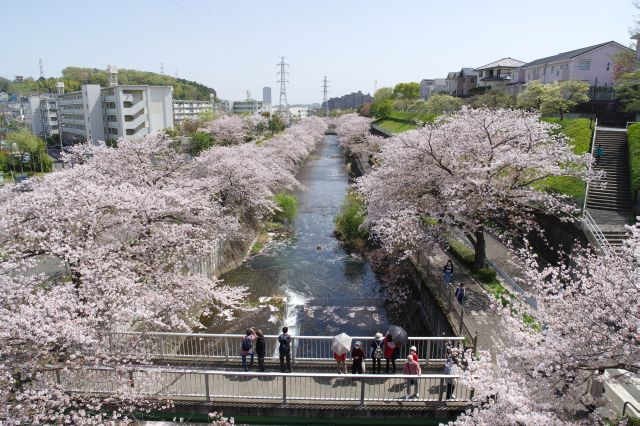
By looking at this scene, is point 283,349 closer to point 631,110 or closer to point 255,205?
point 255,205

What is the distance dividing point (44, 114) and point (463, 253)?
9243cm

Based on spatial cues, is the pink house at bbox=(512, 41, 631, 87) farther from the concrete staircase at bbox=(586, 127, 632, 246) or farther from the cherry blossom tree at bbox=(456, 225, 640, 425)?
the cherry blossom tree at bbox=(456, 225, 640, 425)

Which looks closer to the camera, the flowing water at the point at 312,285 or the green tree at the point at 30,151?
the flowing water at the point at 312,285

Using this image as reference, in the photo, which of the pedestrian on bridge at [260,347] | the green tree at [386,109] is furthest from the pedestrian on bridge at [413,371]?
the green tree at [386,109]

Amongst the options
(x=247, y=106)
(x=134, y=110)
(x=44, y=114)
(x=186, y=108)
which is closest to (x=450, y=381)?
(x=134, y=110)

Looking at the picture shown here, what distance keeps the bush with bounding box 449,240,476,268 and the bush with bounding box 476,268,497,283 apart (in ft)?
4.04

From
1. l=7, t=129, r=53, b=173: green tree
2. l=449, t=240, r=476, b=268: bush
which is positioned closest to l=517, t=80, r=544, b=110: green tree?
l=449, t=240, r=476, b=268: bush

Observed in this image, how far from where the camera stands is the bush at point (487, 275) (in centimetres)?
1652

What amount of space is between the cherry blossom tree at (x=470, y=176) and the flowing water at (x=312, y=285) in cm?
410

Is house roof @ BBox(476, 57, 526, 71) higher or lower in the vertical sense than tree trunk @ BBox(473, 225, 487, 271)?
higher

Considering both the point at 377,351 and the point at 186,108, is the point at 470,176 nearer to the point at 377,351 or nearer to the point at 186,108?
the point at 377,351

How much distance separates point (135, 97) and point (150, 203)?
5634cm

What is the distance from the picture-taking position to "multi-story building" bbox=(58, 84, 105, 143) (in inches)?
2505

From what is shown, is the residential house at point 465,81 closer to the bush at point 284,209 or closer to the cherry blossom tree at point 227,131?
the cherry blossom tree at point 227,131
